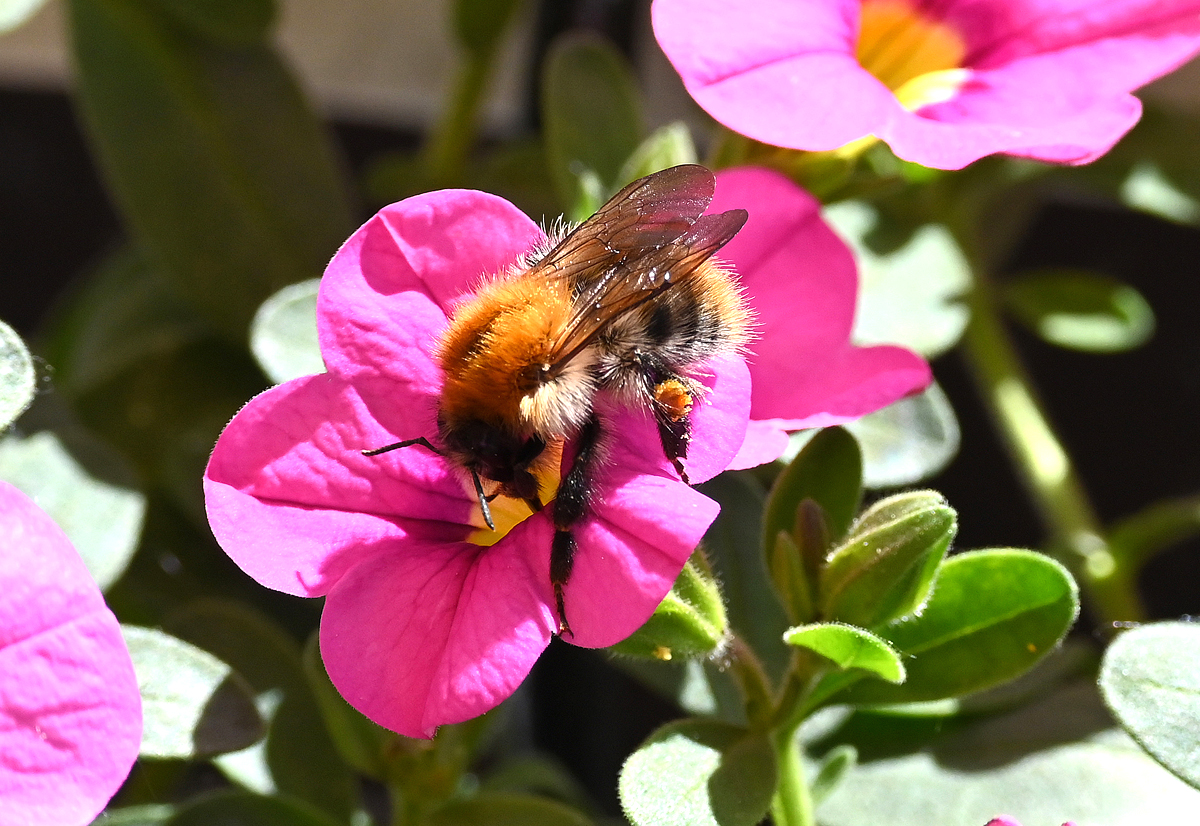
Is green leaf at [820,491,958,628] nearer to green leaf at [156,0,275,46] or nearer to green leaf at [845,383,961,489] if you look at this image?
green leaf at [845,383,961,489]

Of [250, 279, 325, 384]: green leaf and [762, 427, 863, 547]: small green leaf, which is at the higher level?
[250, 279, 325, 384]: green leaf

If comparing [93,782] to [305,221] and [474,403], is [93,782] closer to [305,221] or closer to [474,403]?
[474,403]

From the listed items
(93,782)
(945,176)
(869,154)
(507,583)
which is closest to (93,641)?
(93,782)

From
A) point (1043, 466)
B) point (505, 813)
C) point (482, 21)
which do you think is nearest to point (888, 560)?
point (505, 813)

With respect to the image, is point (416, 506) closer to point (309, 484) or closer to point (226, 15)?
point (309, 484)

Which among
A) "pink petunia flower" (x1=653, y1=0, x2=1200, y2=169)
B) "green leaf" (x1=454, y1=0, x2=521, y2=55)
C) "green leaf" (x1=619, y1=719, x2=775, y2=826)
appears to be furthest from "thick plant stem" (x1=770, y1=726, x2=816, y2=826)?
"green leaf" (x1=454, y1=0, x2=521, y2=55)

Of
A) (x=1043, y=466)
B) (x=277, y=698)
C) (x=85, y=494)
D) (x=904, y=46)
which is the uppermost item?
(x=904, y=46)
